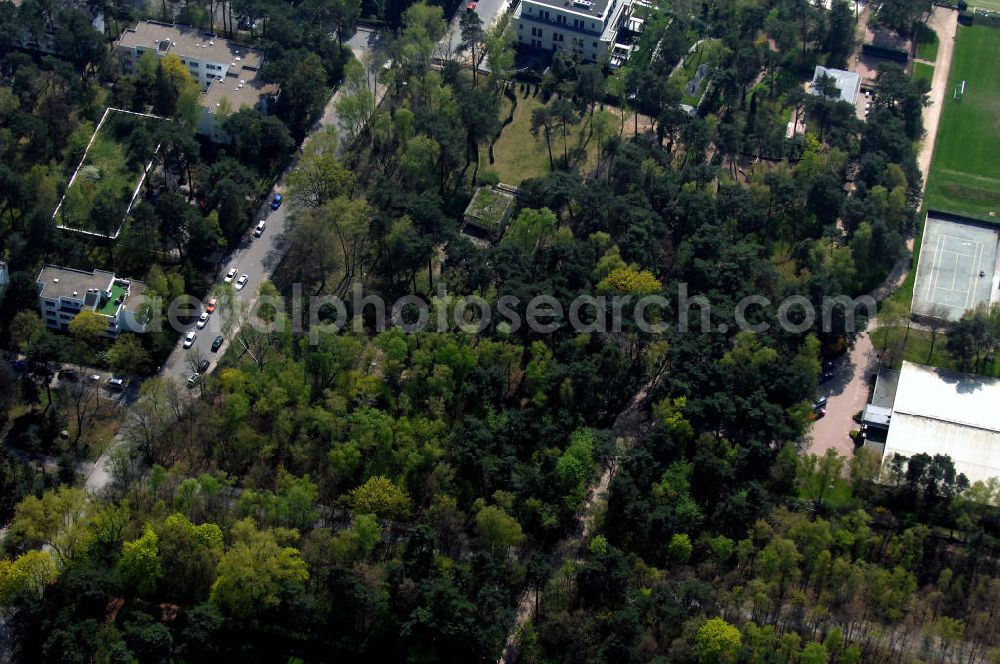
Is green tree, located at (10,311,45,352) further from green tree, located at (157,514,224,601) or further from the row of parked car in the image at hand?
green tree, located at (157,514,224,601)

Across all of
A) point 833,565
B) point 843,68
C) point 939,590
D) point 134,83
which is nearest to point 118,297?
point 134,83

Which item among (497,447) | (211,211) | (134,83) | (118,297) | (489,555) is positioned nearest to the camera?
(489,555)

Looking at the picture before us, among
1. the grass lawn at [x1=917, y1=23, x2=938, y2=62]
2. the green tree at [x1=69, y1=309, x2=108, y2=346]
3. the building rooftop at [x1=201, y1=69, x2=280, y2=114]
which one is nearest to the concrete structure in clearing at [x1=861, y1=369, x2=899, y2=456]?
the grass lawn at [x1=917, y1=23, x2=938, y2=62]

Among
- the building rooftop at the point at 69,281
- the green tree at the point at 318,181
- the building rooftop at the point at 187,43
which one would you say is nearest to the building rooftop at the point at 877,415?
the green tree at the point at 318,181

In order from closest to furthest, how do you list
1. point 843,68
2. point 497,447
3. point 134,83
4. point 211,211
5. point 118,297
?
point 497,447, point 118,297, point 211,211, point 134,83, point 843,68

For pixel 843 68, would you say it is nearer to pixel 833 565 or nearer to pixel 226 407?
pixel 833 565

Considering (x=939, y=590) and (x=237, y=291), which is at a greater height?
(x=237, y=291)
